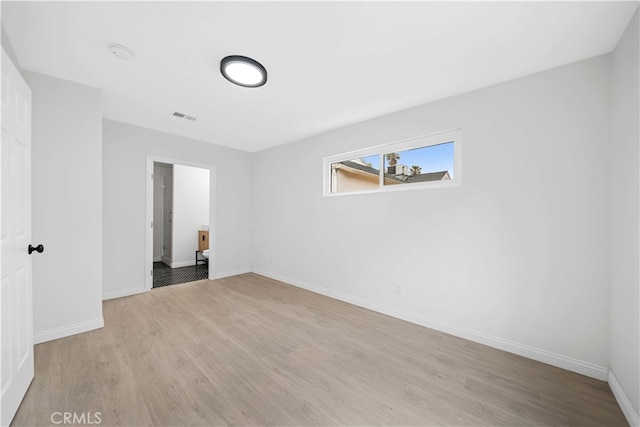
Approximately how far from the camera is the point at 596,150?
76.5 inches

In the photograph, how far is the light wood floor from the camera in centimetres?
155

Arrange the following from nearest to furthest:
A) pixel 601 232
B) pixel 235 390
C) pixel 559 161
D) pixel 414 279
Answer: pixel 235 390 < pixel 601 232 < pixel 559 161 < pixel 414 279

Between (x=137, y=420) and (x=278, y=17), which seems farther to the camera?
(x=278, y=17)

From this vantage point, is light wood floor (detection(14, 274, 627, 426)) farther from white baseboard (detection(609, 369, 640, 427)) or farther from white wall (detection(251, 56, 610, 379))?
white wall (detection(251, 56, 610, 379))

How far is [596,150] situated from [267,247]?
4.44m

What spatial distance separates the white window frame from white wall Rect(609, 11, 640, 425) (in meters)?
1.06

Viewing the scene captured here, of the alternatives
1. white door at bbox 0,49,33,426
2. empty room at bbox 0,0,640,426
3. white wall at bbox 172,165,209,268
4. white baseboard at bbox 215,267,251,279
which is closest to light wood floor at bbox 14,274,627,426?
empty room at bbox 0,0,640,426

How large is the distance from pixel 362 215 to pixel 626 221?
226cm

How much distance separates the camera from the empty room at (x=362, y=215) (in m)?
1.57

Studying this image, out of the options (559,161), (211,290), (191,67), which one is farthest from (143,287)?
(559,161)

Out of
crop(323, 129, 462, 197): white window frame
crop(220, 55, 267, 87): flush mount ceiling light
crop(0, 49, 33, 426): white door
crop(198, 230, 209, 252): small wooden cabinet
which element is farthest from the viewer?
crop(198, 230, 209, 252): small wooden cabinet

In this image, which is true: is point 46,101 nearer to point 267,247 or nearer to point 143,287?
point 143,287

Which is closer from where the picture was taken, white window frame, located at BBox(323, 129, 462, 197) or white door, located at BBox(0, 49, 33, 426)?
white door, located at BBox(0, 49, 33, 426)

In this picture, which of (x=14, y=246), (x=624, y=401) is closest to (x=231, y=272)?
(x=14, y=246)
